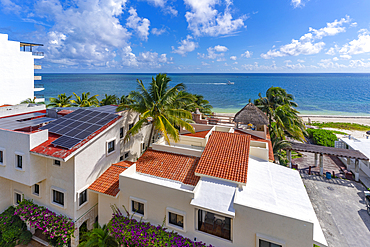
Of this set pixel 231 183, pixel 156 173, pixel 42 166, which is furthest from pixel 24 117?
pixel 231 183

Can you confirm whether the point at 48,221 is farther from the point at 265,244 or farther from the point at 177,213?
the point at 265,244

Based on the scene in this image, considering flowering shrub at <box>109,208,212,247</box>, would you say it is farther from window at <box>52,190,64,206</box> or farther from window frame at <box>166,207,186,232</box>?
window at <box>52,190,64,206</box>

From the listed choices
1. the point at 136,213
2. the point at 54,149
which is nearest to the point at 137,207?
the point at 136,213

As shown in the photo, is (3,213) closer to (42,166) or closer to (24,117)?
(42,166)

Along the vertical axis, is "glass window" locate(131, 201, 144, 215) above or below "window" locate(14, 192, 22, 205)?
above

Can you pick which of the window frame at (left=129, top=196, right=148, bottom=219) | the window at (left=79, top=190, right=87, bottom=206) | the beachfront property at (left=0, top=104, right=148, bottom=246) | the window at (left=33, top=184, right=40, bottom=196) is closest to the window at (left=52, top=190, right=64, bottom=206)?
the beachfront property at (left=0, top=104, right=148, bottom=246)
